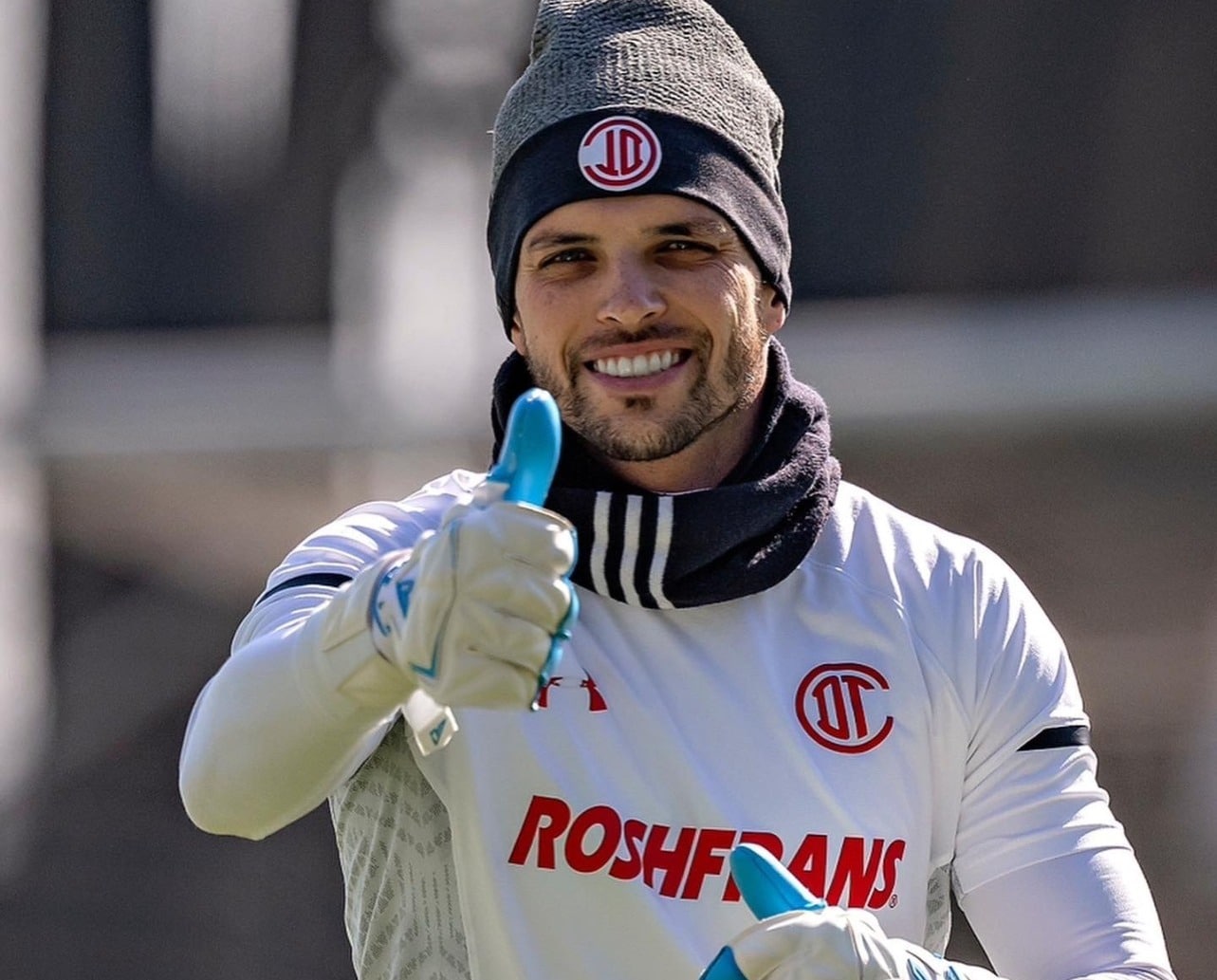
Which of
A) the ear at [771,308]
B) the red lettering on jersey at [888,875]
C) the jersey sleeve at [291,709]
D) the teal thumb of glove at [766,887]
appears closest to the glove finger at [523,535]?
the jersey sleeve at [291,709]

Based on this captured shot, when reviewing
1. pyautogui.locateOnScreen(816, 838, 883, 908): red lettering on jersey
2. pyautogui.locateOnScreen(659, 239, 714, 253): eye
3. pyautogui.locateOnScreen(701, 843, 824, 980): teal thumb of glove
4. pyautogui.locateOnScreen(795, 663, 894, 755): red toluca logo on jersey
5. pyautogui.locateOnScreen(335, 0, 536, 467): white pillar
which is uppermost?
pyautogui.locateOnScreen(335, 0, 536, 467): white pillar

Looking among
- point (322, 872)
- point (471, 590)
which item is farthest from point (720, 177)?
point (322, 872)

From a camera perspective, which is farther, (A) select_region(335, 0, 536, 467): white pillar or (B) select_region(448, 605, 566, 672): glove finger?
(A) select_region(335, 0, 536, 467): white pillar

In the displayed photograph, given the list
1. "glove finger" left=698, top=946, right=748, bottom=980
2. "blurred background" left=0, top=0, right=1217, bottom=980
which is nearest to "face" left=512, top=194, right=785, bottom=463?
"glove finger" left=698, top=946, right=748, bottom=980

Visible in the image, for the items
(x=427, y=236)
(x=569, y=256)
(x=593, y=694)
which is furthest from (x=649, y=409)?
(x=427, y=236)

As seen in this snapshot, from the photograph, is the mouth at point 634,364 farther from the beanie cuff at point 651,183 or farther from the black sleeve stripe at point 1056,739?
the black sleeve stripe at point 1056,739

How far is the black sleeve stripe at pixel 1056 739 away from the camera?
187 cm

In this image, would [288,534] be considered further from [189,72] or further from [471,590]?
[471,590]

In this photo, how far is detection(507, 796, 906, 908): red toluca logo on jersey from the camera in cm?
181

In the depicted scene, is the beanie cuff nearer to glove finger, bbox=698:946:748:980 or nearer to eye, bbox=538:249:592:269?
eye, bbox=538:249:592:269

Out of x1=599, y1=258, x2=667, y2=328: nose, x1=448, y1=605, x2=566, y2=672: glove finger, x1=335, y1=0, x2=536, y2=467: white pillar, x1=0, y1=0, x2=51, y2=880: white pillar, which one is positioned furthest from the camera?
x1=335, y1=0, x2=536, y2=467: white pillar

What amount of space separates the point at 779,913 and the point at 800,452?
52 cm

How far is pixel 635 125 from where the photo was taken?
1.97m

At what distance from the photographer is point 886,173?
6398mm
